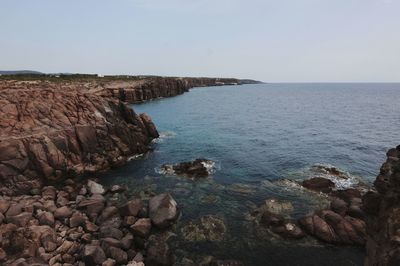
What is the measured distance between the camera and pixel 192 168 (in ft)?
117

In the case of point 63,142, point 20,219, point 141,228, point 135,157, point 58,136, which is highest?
point 58,136

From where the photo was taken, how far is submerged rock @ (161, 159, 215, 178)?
35.0m

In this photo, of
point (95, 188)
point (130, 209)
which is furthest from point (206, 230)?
point (95, 188)

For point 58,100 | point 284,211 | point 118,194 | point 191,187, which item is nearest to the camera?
point 284,211

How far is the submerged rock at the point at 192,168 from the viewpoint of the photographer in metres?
35.0

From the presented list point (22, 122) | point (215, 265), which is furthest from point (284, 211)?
point (22, 122)

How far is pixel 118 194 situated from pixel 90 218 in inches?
213

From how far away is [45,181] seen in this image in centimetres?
3055

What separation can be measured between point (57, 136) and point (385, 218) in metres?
34.3

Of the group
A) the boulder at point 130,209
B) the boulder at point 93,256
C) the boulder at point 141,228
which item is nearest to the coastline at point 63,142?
the boulder at point 130,209

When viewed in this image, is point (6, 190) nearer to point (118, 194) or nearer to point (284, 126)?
point (118, 194)

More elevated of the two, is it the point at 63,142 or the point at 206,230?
the point at 63,142

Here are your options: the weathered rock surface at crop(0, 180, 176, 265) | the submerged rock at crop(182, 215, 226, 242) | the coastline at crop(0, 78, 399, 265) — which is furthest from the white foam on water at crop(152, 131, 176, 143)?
the submerged rock at crop(182, 215, 226, 242)

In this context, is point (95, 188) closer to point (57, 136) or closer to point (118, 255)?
point (57, 136)
